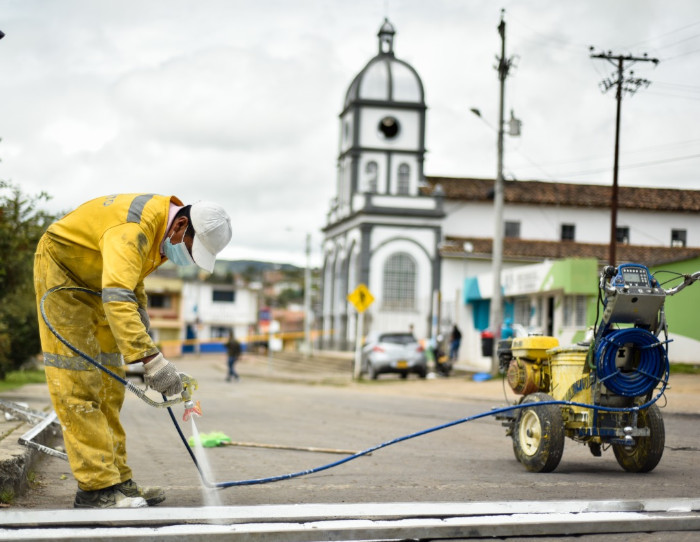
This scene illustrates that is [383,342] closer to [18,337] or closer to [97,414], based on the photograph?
[18,337]

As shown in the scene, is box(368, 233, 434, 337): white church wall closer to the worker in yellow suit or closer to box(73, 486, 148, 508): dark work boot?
the worker in yellow suit

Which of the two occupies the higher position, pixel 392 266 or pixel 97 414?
pixel 392 266

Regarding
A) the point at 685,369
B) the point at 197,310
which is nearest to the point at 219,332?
the point at 197,310

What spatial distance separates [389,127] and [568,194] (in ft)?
37.4

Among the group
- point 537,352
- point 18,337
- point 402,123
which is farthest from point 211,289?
point 537,352

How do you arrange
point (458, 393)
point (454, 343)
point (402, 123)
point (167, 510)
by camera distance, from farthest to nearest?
point (402, 123) < point (454, 343) < point (458, 393) < point (167, 510)

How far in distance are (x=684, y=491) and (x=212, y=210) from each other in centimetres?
380

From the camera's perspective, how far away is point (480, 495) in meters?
6.82

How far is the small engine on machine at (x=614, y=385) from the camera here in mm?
7914

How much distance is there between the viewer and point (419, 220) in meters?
56.7

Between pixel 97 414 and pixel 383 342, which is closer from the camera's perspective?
pixel 97 414

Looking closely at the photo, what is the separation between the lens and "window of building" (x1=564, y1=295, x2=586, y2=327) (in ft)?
104

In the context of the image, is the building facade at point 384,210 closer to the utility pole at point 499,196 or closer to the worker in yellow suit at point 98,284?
the utility pole at point 499,196

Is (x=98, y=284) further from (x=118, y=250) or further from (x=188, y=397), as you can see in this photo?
(x=188, y=397)
